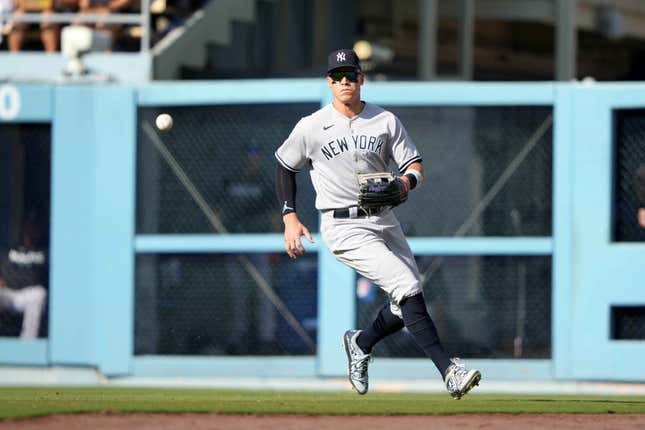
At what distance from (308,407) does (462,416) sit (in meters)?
1.03

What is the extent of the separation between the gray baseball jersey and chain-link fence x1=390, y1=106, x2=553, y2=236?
399cm

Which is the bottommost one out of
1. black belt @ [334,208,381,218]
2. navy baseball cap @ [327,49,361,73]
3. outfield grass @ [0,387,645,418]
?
outfield grass @ [0,387,645,418]

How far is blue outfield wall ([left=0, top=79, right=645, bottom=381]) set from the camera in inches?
468

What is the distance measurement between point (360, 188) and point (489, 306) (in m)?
4.49

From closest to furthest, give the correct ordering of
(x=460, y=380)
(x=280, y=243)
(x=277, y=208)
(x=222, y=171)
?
(x=460, y=380) < (x=280, y=243) < (x=277, y=208) < (x=222, y=171)

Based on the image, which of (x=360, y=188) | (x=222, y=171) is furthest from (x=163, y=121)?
(x=360, y=188)

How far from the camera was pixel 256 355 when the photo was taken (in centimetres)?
1216

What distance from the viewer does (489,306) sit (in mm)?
11953

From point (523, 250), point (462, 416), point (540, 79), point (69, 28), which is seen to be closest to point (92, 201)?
point (69, 28)

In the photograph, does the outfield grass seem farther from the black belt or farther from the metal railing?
the metal railing

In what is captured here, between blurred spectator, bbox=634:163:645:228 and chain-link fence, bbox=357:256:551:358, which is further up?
blurred spectator, bbox=634:163:645:228

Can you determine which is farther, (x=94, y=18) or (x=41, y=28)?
(x=41, y=28)

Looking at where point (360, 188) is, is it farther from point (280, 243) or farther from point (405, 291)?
point (280, 243)

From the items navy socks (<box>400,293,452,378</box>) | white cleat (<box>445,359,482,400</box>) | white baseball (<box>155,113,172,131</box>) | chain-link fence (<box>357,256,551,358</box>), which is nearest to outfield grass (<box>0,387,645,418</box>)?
navy socks (<box>400,293,452,378</box>)
